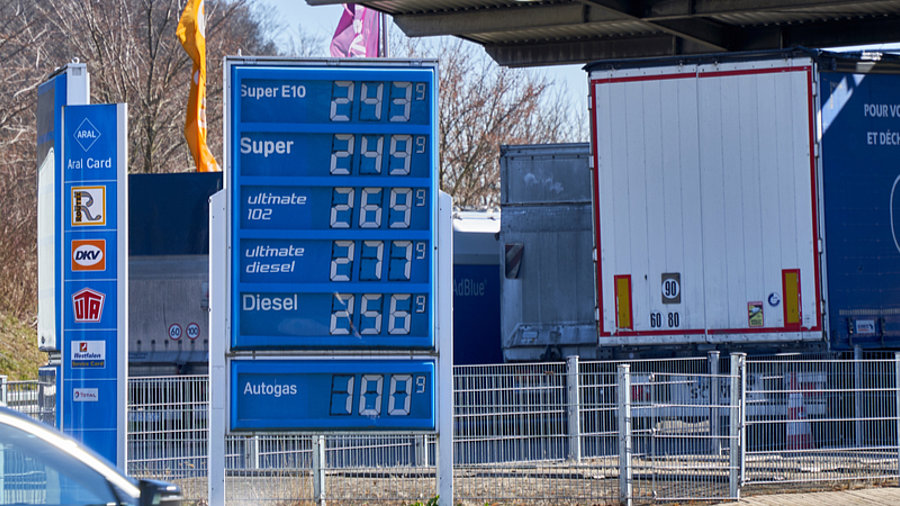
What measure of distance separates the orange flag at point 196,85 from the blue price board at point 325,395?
1304 centimetres

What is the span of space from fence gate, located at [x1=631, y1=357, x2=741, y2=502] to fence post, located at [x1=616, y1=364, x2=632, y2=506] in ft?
0.44

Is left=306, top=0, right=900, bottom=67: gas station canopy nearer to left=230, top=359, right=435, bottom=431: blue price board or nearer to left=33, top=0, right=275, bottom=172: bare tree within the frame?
left=33, top=0, right=275, bottom=172: bare tree

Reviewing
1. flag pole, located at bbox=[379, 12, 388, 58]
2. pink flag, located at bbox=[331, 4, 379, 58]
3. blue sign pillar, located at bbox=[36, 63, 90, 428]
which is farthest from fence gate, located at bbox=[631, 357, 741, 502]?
flag pole, located at bbox=[379, 12, 388, 58]

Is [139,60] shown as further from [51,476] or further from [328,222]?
[51,476]

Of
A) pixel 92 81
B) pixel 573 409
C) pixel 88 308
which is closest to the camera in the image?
pixel 88 308

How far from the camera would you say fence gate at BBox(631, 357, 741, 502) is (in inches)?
430

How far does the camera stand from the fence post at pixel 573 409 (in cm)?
1153

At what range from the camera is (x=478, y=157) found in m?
37.7

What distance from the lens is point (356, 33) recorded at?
Result: 73.2ft

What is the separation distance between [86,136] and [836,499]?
24.1 ft

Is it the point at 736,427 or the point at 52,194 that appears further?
the point at 52,194

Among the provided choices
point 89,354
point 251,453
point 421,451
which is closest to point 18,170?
point 251,453

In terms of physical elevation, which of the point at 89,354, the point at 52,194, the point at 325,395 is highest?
the point at 52,194

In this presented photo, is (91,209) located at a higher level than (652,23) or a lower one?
lower
